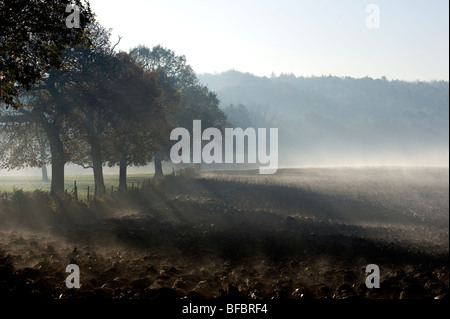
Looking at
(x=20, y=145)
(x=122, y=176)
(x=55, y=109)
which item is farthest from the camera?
(x=122, y=176)

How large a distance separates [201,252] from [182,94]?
124 ft

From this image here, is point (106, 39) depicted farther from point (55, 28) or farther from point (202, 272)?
point (202, 272)

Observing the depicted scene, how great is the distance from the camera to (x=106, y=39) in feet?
111

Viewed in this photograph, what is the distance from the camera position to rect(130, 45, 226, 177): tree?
5412cm

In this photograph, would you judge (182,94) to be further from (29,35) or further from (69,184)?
(29,35)

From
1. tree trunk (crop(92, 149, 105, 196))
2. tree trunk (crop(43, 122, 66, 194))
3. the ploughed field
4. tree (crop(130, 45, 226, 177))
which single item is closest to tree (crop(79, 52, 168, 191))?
tree trunk (crop(92, 149, 105, 196))

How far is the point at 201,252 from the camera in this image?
15.3 metres

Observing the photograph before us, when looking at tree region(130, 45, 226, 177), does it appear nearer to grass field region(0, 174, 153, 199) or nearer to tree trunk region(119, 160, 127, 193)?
grass field region(0, 174, 153, 199)

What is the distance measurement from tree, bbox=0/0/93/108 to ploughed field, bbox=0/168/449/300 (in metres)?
6.26

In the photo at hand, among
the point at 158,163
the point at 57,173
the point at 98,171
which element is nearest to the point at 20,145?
the point at 57,173

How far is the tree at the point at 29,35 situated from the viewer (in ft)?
43.7

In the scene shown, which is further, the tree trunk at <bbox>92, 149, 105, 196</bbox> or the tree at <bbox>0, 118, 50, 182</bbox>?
the tree trunk at <bbox>92, 149, 105, 196</bbox>

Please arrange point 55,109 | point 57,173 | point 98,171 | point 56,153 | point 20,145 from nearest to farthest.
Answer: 1. point 55,109
2. point 56,153
3. point 57,173
4. point 20,145
5. point 98,171
